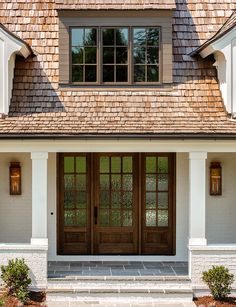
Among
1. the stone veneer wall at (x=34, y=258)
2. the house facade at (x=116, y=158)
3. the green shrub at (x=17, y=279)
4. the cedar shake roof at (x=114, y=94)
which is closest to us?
the green shrub at (x=17, y=279)

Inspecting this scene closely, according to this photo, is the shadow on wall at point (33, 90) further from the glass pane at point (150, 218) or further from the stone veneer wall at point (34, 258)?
the glass pane at point (150, 218)

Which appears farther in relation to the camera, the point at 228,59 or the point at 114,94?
the point at 114,94

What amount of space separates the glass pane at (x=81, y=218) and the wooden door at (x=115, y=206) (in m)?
0.24

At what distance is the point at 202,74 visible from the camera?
1237cm

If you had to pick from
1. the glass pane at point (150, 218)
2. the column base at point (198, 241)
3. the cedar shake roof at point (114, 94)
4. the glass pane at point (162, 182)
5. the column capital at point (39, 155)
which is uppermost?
the cedar shake roof at point (114, 94)

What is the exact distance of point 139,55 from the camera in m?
12.2

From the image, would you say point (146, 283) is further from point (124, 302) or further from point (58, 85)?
point (58, 85)

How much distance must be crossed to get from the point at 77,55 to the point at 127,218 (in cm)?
391

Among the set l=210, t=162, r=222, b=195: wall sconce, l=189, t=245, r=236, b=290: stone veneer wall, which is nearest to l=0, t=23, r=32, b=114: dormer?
l=210, t=162, r=222, b=195: wall sconce

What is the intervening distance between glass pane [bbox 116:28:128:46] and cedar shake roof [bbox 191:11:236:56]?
1635mm

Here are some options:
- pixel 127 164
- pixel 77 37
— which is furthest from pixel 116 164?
pixel 77 37

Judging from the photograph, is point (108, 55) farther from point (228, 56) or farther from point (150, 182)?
point (150, 182)

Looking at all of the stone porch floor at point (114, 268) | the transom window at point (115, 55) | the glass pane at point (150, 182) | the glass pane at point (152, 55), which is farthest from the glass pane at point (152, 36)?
the stone porch floor at point (114, 268)

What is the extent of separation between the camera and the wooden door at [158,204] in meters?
12.2
